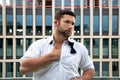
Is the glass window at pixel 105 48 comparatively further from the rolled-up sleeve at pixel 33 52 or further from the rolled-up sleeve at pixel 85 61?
the rolled-up sleeve at pixel 33 52

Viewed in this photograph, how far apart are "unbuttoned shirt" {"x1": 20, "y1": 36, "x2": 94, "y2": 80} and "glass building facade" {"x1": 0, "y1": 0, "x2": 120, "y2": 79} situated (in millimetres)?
45029

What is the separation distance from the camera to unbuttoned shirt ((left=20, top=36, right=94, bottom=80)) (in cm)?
213

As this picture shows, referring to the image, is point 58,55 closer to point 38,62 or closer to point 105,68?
point 38,62

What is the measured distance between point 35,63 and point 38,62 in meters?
0.02

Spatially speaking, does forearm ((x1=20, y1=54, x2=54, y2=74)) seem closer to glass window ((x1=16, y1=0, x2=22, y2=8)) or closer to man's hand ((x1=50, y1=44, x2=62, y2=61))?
man's hand ((x1=50, y1=44, x2=62, y2=61))

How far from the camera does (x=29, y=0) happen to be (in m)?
48.1

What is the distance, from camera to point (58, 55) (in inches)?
83.0

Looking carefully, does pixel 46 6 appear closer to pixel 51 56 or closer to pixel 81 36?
pixel 81 36

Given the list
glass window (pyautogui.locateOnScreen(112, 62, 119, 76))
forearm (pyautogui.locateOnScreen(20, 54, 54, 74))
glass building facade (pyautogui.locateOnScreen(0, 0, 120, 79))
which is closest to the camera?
forearm (pyautogui.locateOnScreen(20, 54, 54, 74))

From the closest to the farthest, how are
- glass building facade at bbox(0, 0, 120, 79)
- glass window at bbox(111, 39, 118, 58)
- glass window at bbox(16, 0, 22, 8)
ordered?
glass building facade at bbox(0, 0, 120, 79) → glass window at bbox(111, 39, 118, 58) → glass window at bbox(16, 0, 22, 8)

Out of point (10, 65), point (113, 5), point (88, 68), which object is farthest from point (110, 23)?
point (88, 68)

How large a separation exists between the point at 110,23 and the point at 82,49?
4546 cm

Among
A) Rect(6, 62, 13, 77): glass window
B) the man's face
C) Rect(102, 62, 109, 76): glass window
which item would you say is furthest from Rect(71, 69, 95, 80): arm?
Rect(102, 62, 109, 76): glass window

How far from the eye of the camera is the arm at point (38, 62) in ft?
6.74
